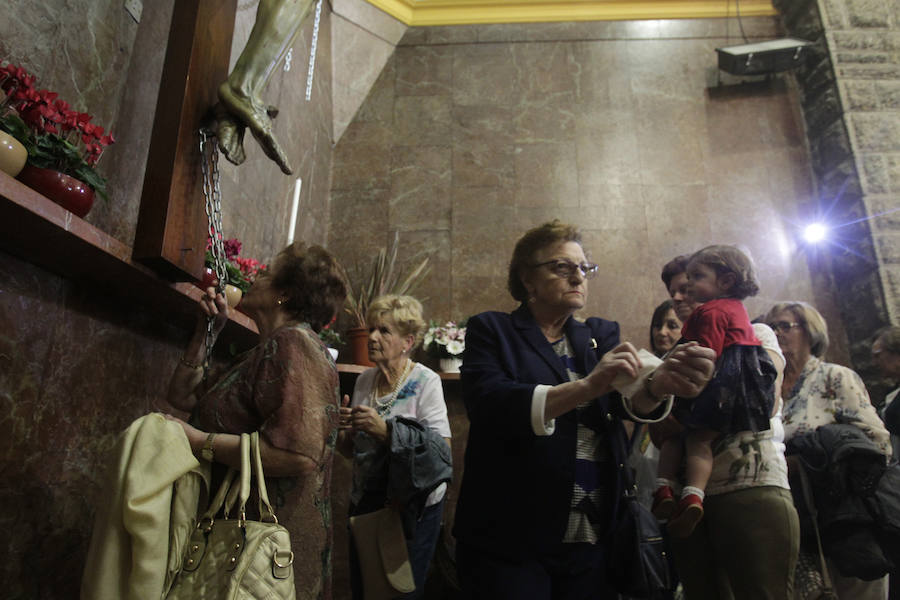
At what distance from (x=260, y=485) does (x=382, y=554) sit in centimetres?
99

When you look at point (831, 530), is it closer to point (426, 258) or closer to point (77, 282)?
point (77, 282)

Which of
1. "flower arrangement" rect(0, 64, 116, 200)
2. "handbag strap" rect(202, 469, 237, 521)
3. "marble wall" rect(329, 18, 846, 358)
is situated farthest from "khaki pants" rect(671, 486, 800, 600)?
"marble wall" rect(329, 18, 846, 358)

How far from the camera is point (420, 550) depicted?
2.24 meters

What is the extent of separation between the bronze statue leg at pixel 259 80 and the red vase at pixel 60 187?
1.15 ft

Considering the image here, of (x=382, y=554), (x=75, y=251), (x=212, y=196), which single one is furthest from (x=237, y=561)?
(x=382, y=554)

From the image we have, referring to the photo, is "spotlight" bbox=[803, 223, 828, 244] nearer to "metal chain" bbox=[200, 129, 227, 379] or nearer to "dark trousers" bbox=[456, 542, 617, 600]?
"dark trousers" bbox=[456, 542, 617, 600]

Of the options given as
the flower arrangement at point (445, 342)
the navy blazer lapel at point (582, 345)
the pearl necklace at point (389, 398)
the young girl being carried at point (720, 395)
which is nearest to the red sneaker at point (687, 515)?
the young girl being carried at point (720, 395)

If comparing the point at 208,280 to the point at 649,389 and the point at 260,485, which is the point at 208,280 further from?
the point at 649,389

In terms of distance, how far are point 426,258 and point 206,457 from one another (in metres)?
3.33

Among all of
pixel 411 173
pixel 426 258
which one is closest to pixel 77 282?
pixel 426 258

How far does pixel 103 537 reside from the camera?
1.07 meters

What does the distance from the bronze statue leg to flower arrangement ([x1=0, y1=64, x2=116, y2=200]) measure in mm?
335

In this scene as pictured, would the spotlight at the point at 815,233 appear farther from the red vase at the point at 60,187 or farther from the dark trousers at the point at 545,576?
the red vase at the point at 60,187

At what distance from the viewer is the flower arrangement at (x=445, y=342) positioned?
376 cm
